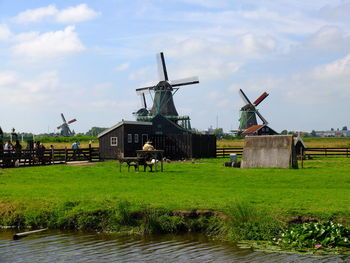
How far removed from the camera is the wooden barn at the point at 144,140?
140 feet

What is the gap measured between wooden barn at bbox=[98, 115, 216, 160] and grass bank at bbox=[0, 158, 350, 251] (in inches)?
839

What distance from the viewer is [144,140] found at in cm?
4497

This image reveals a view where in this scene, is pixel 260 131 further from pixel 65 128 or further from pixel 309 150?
pixel 65 128

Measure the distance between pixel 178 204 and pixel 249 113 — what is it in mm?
89297

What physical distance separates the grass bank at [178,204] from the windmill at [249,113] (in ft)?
265

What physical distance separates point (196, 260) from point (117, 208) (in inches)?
160

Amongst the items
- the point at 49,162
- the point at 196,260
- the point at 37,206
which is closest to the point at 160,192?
the point at 37,206

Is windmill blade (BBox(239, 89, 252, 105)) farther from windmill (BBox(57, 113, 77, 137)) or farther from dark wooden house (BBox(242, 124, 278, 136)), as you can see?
windmill (BBox(57, 113, 77, 137))

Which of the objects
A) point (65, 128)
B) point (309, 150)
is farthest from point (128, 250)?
point (65, 128)

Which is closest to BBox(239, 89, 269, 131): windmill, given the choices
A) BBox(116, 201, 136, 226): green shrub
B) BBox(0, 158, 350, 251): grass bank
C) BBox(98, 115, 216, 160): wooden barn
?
BBox(98, 115, 216, 160): wooden barn

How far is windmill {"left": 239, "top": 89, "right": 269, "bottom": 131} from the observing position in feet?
333

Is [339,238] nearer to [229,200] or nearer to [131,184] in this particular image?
[229,200]

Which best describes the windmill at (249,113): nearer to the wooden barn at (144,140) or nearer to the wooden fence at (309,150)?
the wooden fence at (309,150)

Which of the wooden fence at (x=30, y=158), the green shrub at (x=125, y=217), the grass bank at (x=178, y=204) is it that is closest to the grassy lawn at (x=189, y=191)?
the grass bank at (x=178, y=204)
